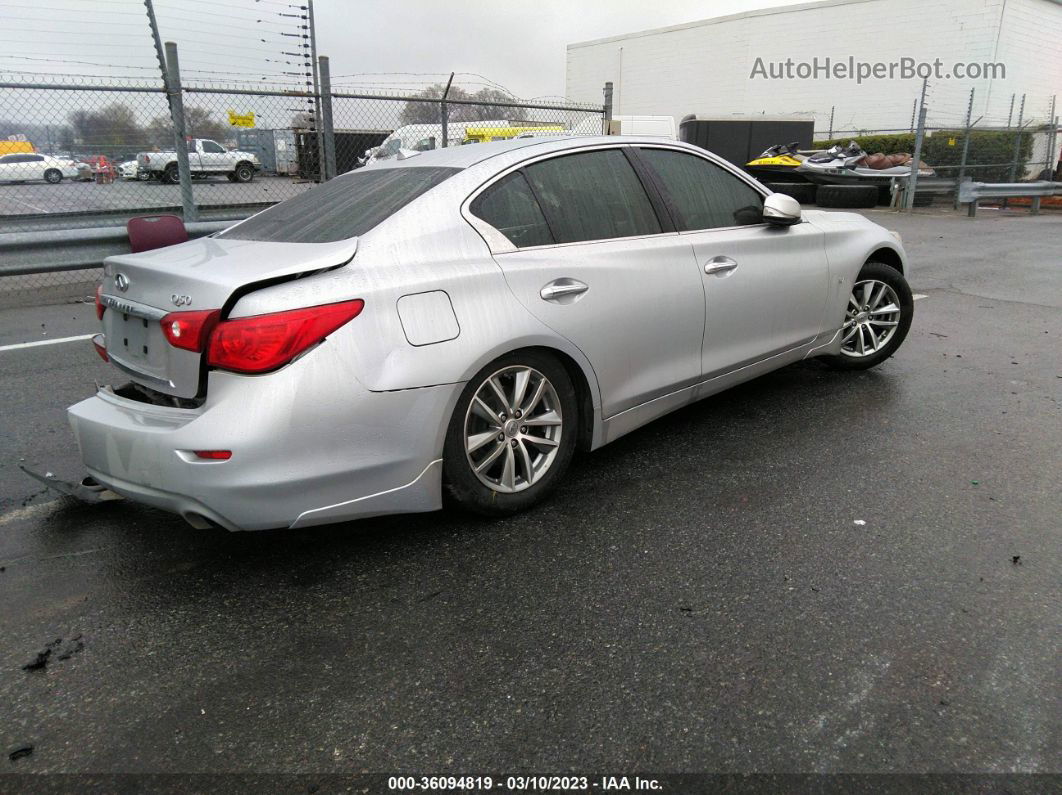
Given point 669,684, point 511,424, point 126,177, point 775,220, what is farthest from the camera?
point 126,177

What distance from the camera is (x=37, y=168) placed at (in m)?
8.84

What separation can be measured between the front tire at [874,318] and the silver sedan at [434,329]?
3.12 feet

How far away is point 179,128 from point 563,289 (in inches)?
282

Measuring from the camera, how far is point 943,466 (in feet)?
12.6

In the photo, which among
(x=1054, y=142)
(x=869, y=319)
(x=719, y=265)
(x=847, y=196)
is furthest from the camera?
(x=1054, y=142)

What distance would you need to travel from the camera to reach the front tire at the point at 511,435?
3029 millimetres

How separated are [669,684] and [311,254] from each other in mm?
1868

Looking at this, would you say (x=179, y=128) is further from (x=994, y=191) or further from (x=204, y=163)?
(x=994, y=191)

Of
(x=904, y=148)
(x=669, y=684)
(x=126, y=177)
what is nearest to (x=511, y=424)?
(x=669, y=684)

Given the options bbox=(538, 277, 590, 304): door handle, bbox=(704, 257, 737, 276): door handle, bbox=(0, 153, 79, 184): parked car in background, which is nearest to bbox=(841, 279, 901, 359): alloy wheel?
bbox=(704, 257, 737, 276): door handle

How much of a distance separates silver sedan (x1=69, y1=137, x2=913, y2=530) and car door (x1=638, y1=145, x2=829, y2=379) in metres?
0.02

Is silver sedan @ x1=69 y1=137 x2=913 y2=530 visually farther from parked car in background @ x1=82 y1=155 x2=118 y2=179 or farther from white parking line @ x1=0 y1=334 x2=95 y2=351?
parked car in background @ x1=82 y1=155 x2=118 y2=179

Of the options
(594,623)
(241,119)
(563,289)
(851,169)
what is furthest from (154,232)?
(851,169)

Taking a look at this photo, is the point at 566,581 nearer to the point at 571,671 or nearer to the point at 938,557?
the point at 571,671
